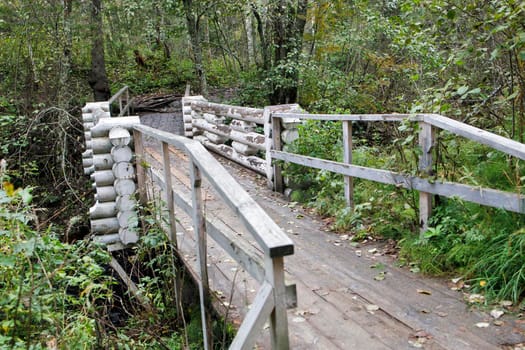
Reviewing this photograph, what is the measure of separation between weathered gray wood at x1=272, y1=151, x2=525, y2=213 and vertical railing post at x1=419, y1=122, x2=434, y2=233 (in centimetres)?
10

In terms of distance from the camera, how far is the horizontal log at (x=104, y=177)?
22.4 feet

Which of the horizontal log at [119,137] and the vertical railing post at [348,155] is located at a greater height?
the horizontal log at [119,137]

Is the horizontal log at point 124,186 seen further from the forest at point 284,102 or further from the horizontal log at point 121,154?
the forest at point 284,102

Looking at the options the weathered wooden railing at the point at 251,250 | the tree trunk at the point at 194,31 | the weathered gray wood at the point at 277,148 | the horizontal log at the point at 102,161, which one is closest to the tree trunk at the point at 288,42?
the tree trunk at the point at 194,31

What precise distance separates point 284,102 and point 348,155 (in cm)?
833

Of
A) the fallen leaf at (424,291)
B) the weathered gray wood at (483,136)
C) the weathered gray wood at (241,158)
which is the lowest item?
the fallen leaf at (424,291)

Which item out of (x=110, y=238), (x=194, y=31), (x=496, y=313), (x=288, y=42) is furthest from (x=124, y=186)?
(x=194, y=31)

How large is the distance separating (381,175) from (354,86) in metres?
9.82

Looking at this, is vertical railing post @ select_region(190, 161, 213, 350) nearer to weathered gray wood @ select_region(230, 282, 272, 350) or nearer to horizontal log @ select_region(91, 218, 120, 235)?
weathered gray wood @ select_region(230, 282, 272, 350)

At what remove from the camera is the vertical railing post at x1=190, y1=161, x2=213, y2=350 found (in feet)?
12.5

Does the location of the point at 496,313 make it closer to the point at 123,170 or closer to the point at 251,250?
the point at 251,250

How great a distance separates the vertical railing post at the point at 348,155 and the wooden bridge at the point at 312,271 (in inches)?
0.5

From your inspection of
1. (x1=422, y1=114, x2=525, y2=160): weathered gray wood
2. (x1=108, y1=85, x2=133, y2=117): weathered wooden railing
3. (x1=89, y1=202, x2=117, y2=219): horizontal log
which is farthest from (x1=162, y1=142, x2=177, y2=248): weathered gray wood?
(x1=108, y1=85, x2=133, y2=117): weathered wooden railing

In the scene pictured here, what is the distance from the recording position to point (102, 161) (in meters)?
6.84
